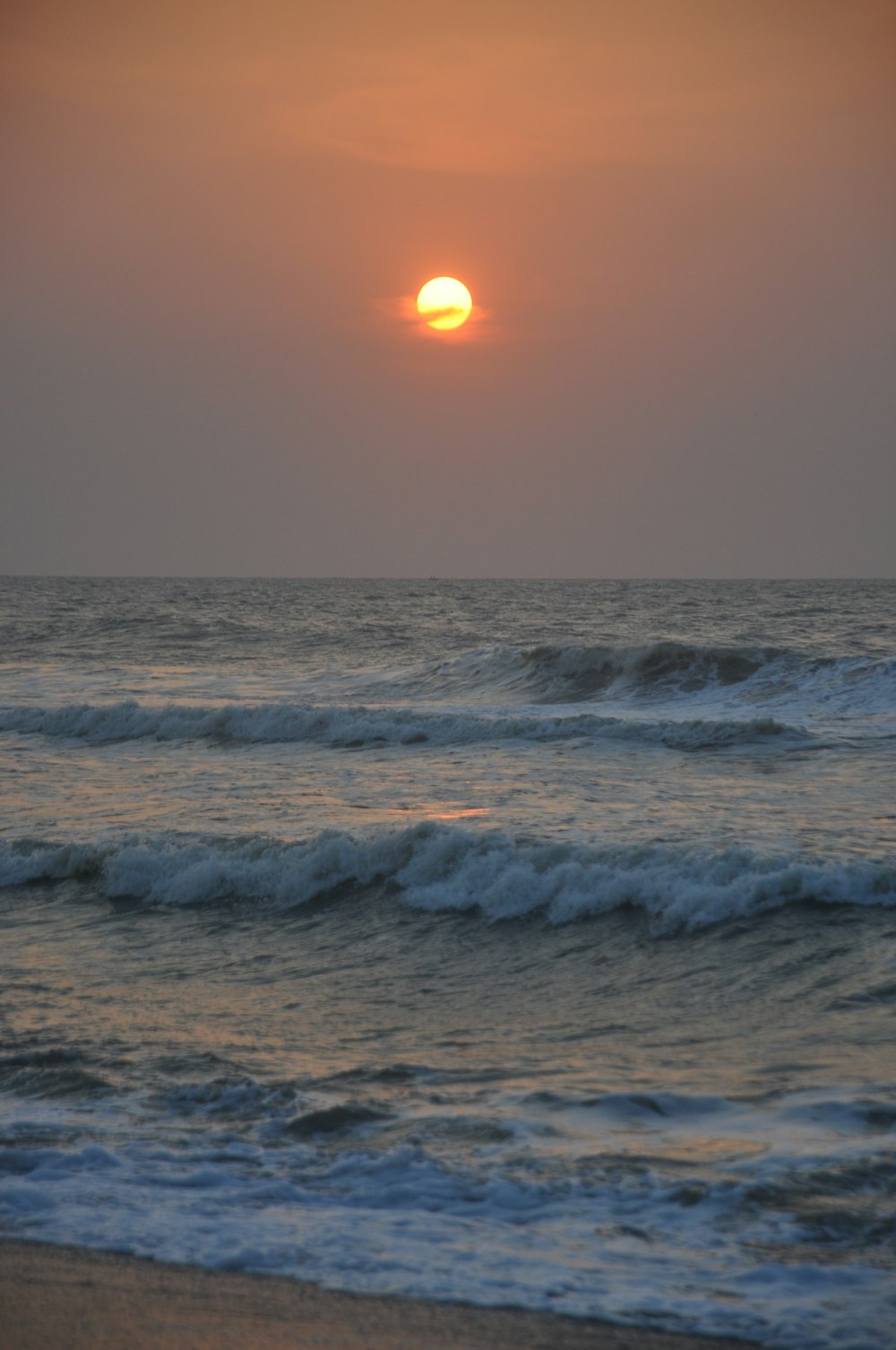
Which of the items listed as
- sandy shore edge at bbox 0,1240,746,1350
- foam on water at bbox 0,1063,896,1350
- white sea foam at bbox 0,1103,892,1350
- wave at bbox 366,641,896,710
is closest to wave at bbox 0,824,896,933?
foam on water at bbox 0,1063,896,1350

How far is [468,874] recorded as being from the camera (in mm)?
10492

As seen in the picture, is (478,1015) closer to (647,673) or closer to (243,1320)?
(243,1320)

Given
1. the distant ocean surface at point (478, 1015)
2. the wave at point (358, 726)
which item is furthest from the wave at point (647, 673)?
the distant ocean surface at point (478, 1015)

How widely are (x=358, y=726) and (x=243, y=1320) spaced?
56.3 ft

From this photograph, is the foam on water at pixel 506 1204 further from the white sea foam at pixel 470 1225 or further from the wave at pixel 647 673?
the wave at pixel 647 673

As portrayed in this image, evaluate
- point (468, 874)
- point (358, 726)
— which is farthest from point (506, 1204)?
point (358, 726)

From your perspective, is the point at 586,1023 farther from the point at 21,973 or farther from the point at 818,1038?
the point at 21,973

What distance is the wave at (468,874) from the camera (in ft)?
30.9

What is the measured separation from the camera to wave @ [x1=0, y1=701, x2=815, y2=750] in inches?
759

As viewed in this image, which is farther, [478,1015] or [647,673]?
[647,673]

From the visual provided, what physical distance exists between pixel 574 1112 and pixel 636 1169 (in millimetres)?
670

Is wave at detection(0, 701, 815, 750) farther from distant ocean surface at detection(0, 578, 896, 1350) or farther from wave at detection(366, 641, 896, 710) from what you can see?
wave at detection(366, 641, 896, 710)

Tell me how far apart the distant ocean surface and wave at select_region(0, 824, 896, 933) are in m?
0.03

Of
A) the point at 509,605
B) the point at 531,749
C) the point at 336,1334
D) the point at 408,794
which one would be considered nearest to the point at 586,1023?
the point at 336,1334
